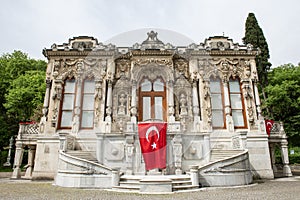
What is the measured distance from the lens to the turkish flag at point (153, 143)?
33.8 ft

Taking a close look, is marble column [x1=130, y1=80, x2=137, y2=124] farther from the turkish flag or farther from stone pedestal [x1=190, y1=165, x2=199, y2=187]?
stone pedestal [x1=190, y1=165, x2=199, y2=187]

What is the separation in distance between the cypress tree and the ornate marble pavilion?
444 inches

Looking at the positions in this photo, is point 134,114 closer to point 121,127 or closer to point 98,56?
point 121,127

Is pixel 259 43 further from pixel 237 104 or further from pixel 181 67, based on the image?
pixel 181 67

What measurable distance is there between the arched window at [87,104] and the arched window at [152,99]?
134 inches

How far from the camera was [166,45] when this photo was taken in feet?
50.8

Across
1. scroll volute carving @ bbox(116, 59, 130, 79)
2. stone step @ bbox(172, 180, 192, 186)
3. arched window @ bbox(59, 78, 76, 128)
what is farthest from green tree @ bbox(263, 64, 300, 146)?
arched window @ bbox(59, 78, 76, 128)

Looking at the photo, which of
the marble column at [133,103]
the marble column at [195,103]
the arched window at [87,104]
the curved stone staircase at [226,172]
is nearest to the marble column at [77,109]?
the arched window at [87,104]

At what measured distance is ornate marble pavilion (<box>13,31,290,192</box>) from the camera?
13.5 meters

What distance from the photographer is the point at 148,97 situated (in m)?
14.8

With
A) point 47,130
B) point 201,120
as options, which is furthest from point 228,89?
point 47,130

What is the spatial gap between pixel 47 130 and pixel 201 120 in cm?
1023

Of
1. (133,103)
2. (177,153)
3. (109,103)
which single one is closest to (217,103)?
(177,153)

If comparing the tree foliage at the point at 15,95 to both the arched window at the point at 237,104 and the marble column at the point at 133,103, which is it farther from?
the arched window at the point at 237,104
